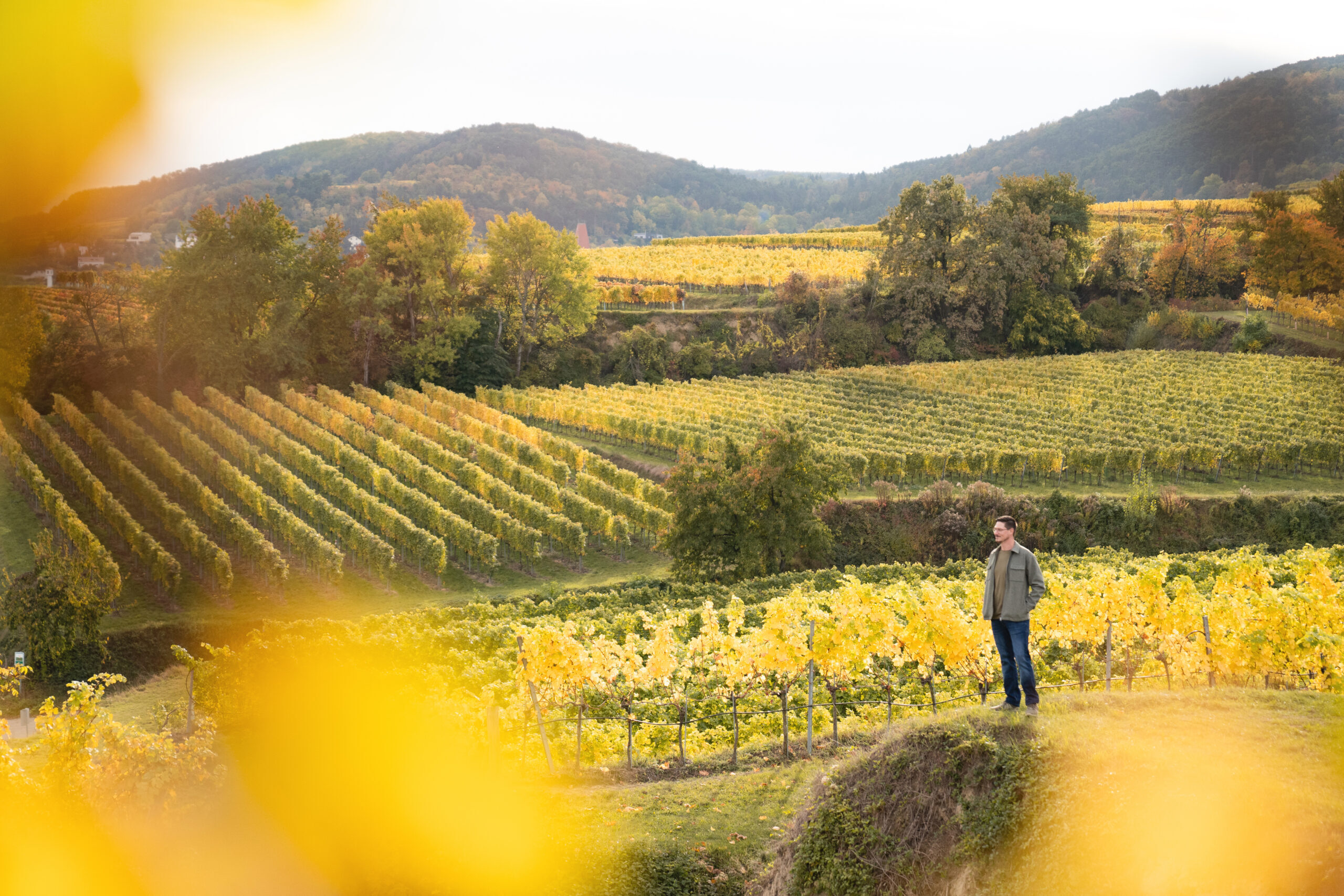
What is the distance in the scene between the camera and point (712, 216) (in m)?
195

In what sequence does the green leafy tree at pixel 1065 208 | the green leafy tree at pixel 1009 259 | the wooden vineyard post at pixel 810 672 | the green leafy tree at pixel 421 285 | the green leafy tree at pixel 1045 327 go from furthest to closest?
1. the green leafy tree at pixel 1065 208
2. the green leafy tree at pixel 1009 259
3. the green leafy tree at pixel 1045 327
4. the green leafy tree at pixel 421 285
5. the wooden vineyard post at pixel 810 672

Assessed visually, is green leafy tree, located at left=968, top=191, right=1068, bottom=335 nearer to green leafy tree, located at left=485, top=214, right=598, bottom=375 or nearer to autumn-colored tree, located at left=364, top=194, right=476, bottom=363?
green leafy tree, located at left=485, top=214, right=598, bottom=375

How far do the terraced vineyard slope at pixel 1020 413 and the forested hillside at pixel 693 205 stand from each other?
14.6 metres

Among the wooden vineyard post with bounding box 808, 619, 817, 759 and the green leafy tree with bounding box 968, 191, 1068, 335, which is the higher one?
the green leafy tree with bounding box 968, 191, 1068, 335

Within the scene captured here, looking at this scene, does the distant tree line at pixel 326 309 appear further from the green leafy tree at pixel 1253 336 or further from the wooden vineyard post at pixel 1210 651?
the wooden vineyard post at pixel 1210 651

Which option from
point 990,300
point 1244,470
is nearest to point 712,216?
point 990,300

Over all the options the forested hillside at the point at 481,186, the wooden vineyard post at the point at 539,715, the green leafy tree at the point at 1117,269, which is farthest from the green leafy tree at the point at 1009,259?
the forested hillside at the point at 481,186

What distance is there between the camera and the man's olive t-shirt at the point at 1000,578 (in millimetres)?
8383

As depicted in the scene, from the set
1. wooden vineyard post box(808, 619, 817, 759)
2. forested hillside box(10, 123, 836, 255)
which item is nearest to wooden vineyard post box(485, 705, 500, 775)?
wooden vineyard post box(808, 619, 817, 759)

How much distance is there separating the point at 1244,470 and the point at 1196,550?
827cm

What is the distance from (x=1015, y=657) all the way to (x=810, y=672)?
15.1 feet

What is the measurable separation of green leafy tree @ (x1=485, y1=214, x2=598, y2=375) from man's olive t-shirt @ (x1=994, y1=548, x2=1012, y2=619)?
175ft

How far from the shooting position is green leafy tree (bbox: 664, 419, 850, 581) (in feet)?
94.5

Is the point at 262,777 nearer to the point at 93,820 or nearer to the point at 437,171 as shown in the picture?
the point at 93,820
